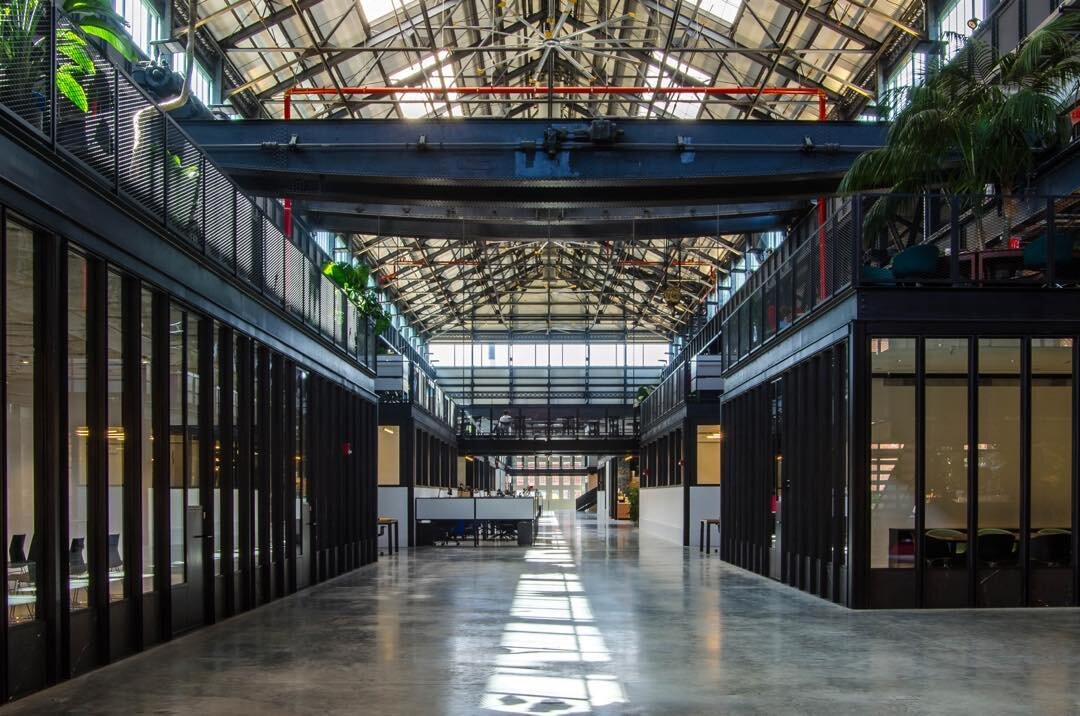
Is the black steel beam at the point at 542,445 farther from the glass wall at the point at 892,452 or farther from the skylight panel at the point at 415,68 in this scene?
the glass wall at the point at 892,452

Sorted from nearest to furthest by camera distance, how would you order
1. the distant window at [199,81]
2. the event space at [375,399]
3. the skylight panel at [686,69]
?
the event space at [375,399] → the distant window at [199,81] → the skylight panel at [686,69]

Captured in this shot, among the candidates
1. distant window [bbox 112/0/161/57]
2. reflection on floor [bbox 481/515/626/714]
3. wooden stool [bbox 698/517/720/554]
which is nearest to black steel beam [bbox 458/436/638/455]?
wooden stool [bbox 698/517/720/554]

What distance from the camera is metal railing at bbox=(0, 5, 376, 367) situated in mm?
8289

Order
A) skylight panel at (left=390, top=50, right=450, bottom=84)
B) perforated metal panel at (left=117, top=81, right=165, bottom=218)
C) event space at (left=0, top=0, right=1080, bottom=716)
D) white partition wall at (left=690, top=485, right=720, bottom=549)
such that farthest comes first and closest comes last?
white partition wall at (left=690, top=485, right=720, bottom=549), skylight panel at (left=390, top=50, right=450, bottom=84), perforated metal panel at (left=117, top=81, right=165, bottom=218), event space at (left=0, top=0, right=1080, bottom=716)

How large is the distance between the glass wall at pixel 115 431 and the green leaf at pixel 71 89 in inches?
55.0

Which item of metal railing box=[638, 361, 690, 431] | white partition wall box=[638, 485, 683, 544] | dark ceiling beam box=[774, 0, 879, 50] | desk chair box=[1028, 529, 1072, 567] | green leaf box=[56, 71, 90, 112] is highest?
dark ceiling beam box=[774, 0, 879, 50]

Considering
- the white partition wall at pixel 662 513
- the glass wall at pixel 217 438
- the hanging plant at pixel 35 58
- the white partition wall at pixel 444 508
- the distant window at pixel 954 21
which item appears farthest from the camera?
the white partition wall at pixel 662 513

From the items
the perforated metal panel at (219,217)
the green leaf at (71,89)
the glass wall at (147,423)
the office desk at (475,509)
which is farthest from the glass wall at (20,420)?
the office desk at (475,509)

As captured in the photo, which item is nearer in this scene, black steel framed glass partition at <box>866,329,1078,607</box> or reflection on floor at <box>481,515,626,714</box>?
reflection on floor at <box>481,515,626,714</box>

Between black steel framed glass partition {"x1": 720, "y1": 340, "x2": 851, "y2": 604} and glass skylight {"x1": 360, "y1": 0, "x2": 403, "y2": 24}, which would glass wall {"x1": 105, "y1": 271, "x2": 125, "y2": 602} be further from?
glass skylight {"x1": 360, "y1": 0, "x2": 403, "y2": 24}

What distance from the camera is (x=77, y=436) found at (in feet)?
29.7

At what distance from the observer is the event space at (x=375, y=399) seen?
8.41 m

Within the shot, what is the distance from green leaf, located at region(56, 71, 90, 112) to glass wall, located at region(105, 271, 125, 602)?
4.59 ft

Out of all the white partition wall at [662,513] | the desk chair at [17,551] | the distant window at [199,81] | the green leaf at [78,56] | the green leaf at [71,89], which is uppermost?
the distant window at [199,81]
